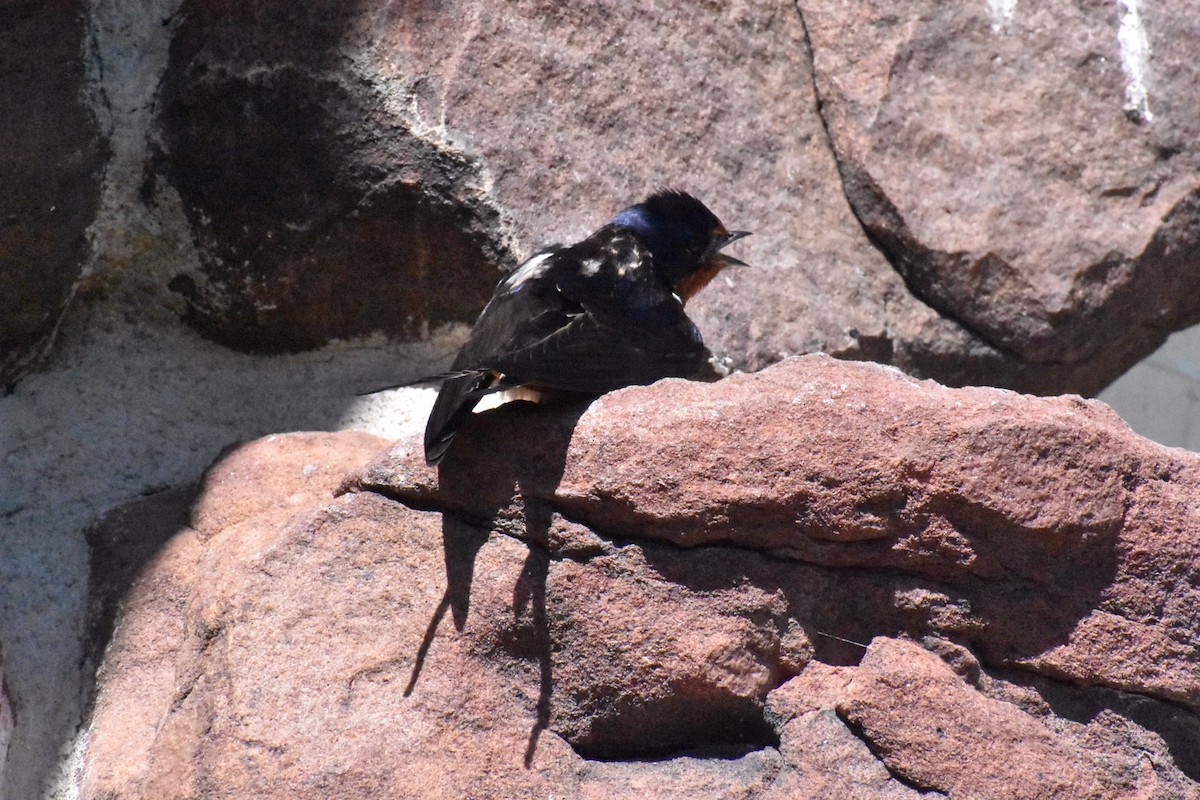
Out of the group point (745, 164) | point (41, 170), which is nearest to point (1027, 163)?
point (745, 164)

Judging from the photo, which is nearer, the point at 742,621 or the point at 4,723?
the point at 742,621

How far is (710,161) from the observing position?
2.56 m

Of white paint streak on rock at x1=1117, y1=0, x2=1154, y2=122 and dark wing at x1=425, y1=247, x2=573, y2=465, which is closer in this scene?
dark wing at x1=425, y1=247, x2=573, y2=465

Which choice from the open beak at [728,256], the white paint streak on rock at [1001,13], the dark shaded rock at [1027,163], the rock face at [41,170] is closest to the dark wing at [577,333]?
the open beak at [728,256]

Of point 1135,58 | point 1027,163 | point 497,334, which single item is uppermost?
point 1135,58

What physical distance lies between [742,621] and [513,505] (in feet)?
1.22

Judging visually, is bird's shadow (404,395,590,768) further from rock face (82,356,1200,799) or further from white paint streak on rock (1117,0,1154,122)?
white paint streak on rock (1117,0,1154,122)

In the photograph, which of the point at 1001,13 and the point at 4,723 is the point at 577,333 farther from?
the point at 1001,13

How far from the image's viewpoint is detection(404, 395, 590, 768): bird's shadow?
1.76 meters

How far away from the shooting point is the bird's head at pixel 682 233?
2445mm

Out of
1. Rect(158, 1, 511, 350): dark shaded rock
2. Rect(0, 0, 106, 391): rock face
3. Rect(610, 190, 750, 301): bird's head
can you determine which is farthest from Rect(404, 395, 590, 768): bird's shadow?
Rect(0, 0, 106, 391): rock face

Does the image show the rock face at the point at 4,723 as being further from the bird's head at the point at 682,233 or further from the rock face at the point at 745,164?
the bird's head at the point at 682,233

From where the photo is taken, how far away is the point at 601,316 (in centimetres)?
225

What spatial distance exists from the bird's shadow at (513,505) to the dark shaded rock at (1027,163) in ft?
3.33
